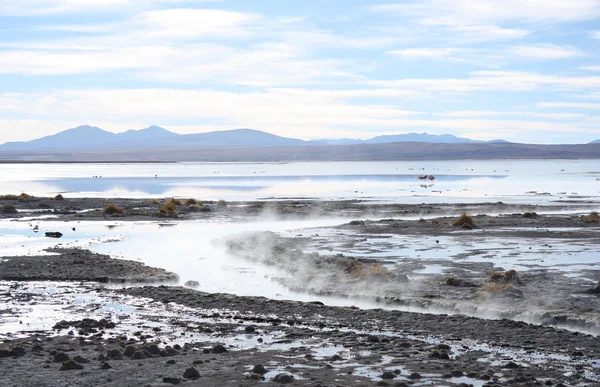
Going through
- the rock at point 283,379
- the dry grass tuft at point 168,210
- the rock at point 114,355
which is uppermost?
the rock at point 283,379

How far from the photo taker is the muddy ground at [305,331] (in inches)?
463

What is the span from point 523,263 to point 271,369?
1516 centimetres

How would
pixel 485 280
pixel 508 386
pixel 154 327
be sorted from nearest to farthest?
pixel 508 386 < pixel 154 327 < pixel 485 280

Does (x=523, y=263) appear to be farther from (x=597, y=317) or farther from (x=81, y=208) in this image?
Result: (x=81, y=208)

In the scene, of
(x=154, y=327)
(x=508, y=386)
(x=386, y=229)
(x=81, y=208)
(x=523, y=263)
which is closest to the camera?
(x=508, y=386)

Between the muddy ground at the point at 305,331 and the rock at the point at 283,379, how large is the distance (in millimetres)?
111

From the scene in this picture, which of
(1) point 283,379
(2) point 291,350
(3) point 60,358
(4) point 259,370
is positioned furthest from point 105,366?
(2) point 291,350

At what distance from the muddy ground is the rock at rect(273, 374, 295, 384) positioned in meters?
0.11

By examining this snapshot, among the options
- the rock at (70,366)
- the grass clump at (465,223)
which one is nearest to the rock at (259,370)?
the rock at (70,366)

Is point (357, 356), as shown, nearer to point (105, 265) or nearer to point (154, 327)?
point (154, 327)

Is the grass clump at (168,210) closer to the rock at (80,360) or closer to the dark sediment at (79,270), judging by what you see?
the dark sediment at (79,270)

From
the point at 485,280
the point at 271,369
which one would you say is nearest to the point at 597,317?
the point at 485,280

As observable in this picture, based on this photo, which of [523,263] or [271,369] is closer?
[271,369]

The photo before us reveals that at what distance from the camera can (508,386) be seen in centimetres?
1102
